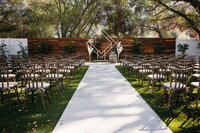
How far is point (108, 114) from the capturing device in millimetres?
3969

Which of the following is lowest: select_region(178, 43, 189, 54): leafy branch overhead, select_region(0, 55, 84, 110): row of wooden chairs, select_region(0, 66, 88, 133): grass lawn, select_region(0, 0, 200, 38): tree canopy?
select_region(0, 66, 88, 133): grass lawn

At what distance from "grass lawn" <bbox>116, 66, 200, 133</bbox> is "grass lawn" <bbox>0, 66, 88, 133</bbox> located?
7.60 ft

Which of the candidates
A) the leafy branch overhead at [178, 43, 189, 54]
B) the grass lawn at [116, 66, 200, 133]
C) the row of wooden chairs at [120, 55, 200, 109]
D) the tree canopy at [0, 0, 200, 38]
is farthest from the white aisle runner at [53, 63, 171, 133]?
the tree canopy at [0, 0, 200, 38]

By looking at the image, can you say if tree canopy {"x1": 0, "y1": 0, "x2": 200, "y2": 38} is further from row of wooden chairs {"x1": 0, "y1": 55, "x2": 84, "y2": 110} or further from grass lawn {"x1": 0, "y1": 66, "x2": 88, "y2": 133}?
grass lawn {"x1": 0, "y1": 66, "x2": 88, "y2": 133}

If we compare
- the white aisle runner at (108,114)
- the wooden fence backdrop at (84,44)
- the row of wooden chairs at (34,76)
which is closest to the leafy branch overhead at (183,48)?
the wooden fence backdrop at (84,44)

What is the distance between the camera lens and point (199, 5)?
43.1ft

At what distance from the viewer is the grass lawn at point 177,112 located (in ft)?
11.2

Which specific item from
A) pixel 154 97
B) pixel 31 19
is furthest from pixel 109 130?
pixel 31 19

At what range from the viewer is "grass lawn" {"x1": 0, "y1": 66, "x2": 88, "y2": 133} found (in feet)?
11.2

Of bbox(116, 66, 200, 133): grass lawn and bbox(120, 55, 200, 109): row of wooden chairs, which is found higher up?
bbox(120, 55, 200, 109): row of wooden chairs

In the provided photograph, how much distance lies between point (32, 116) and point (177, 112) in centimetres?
334

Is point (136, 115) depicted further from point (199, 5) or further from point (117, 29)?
point (117, 29)

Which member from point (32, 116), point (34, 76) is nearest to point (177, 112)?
point (32, 116)

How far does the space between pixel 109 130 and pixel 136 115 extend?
917 millimetres
